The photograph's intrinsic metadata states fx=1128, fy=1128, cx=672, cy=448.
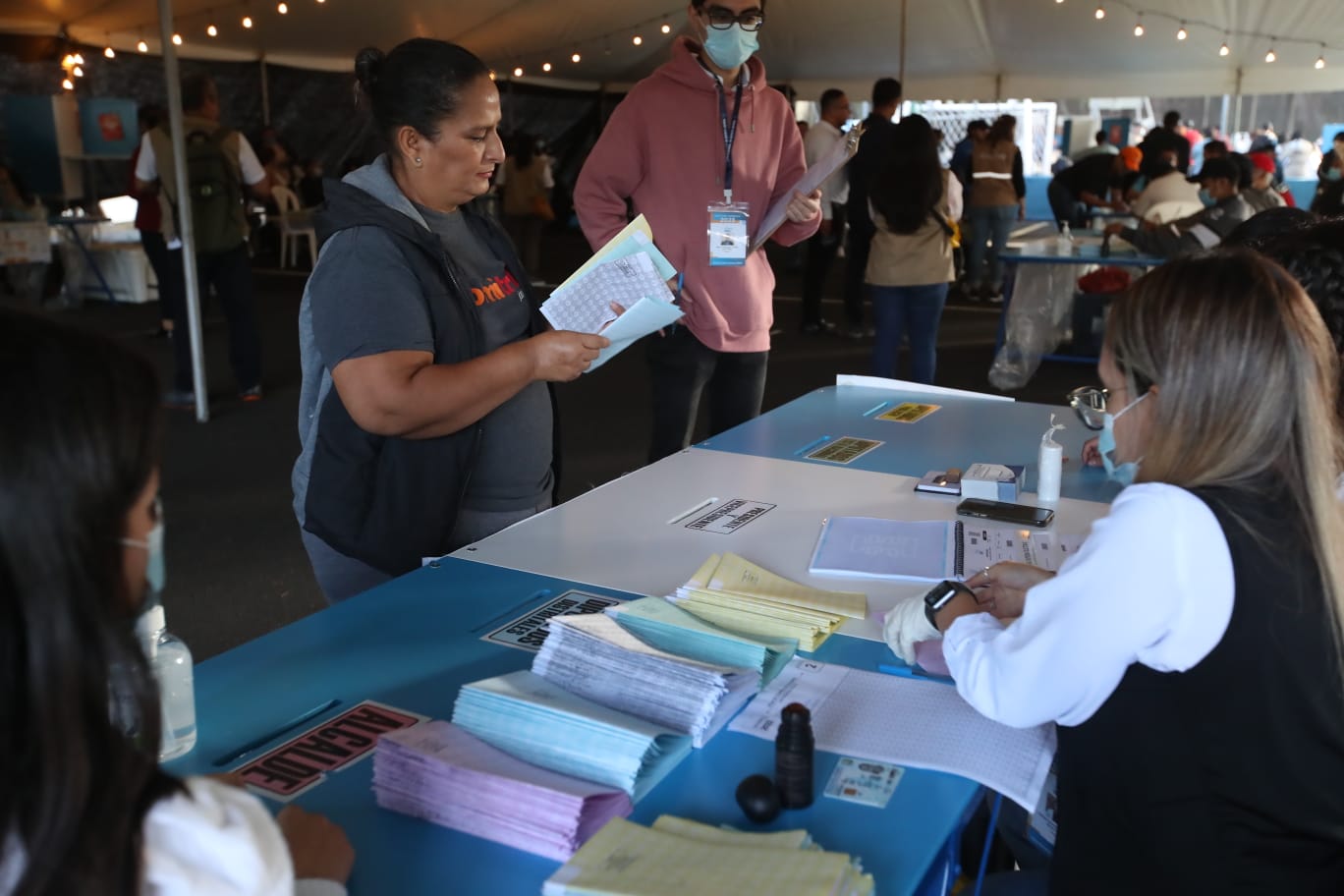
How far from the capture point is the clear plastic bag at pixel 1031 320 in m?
6.11

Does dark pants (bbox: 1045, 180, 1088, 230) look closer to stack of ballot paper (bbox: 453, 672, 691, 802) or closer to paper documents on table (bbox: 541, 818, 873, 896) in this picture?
stack of ballot paper (bbox: 453, 672, 691, 802)

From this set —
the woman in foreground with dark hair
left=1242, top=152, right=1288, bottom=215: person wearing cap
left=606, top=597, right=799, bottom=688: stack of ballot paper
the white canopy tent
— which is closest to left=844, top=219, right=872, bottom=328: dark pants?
left=1242, top=152, right=1288, bottom=215: person wearing cap

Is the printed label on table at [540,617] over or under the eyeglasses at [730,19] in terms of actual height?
under

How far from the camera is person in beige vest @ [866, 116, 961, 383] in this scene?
4836mm

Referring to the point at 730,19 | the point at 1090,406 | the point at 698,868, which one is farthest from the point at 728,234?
the point at 698,868

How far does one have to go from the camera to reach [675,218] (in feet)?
9.39

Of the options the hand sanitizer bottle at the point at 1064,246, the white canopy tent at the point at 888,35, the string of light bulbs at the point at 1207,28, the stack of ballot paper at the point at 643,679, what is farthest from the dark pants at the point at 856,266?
the stack of ballot paper at the point at 643,679

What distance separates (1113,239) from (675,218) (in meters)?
4.32

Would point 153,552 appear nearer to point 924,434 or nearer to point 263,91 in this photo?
point 924,434

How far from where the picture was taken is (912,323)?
16.8 ft

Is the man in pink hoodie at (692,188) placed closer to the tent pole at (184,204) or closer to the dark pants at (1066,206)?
the tent pole at (184,204)

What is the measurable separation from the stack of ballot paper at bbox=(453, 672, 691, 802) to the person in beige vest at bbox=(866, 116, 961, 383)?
12.8 ft

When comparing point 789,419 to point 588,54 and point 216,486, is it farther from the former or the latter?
point 588,54

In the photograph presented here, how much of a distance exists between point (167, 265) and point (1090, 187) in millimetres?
7303
